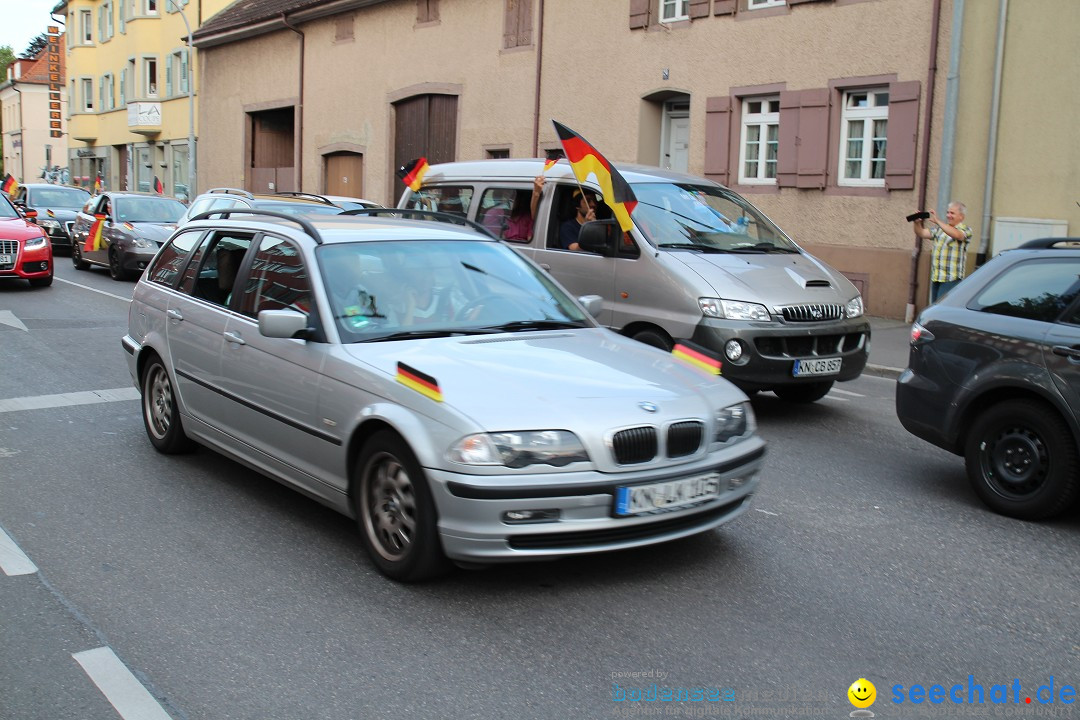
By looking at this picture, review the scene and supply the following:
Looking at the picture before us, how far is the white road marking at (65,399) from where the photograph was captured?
8547mm

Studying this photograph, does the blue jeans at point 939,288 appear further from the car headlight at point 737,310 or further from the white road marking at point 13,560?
the white road marking at point 13,560

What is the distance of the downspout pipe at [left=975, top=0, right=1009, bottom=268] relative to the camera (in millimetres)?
14688

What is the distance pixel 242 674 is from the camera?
389 centimetres

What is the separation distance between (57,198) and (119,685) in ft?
85.3

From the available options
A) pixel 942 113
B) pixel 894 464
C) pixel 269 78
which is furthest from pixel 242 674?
pixel 269 78

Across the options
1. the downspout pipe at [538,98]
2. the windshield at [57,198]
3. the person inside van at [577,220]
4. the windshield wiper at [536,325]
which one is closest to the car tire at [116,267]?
the windshield at [57,198]

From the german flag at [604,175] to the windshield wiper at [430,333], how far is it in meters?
3.59

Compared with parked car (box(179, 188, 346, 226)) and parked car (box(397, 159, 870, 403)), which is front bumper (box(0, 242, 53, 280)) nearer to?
parked car (box(179, 188, 346, 226))

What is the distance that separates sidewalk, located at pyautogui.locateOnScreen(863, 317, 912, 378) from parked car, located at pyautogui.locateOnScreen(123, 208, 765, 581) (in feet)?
21.3

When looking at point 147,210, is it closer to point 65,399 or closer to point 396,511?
point 65,399

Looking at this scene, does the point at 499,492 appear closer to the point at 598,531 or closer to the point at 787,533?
the point at 598,531

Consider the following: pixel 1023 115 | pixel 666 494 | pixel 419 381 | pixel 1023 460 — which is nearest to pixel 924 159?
pixel 1023 115

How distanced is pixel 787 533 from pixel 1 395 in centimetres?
659

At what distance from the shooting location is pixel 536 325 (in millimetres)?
5766
